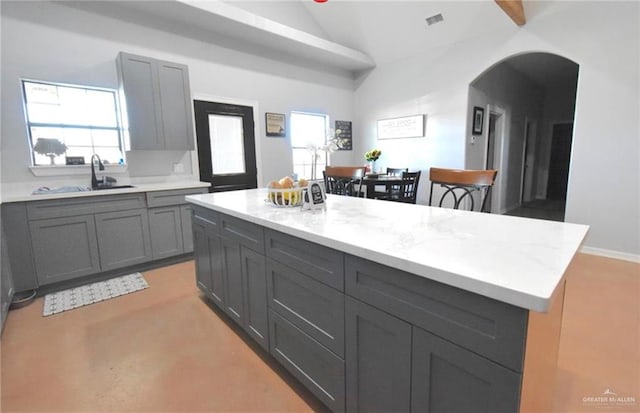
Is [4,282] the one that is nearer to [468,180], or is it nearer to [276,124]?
[468,180]

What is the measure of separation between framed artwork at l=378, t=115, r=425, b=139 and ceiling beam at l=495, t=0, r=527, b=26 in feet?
5.60

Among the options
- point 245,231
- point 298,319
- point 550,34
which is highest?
point 550,34

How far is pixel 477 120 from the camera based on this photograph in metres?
4.75

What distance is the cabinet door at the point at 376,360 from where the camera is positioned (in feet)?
3.13

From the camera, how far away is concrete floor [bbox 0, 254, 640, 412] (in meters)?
1.49

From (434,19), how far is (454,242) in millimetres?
4410

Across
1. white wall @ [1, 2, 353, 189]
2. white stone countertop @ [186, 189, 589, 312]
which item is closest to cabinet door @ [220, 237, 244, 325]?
white stone countertop @ [186, 189, 589, 312]

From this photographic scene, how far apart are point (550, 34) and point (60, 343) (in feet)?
18.8

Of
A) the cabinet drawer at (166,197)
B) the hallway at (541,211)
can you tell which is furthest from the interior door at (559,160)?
the cabinet drawer at (166,197)

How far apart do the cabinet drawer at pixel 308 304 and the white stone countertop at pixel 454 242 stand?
0.72 feet

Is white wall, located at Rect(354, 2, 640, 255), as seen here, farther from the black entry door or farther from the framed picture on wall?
the black entry door

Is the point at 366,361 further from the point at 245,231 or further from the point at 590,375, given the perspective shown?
the point at 590,375

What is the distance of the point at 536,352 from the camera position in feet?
2.54

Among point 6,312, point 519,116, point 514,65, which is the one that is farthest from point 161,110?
point 519,116
